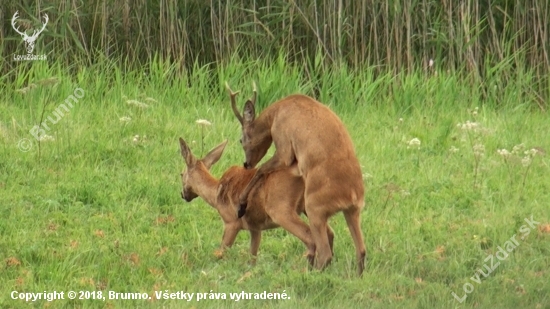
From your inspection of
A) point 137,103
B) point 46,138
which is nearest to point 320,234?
point 46,138

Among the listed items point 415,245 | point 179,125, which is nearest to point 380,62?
point 179,125

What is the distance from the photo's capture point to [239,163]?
1022cm

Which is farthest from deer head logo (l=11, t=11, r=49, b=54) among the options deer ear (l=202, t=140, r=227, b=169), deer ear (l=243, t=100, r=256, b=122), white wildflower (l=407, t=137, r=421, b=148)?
deer ear (l=243, t=100, r=256, b=122)

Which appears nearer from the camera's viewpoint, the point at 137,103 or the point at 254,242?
the point at 254,242

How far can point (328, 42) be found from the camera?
Result: 13.1 metres

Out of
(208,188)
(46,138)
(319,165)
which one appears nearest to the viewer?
(319,165)

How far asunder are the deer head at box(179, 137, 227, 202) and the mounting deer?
716 mm

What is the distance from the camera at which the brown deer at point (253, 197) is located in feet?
24.8

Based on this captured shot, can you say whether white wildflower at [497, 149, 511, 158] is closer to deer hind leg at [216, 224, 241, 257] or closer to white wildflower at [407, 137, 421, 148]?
white wildflower at [407, 137, 421, 148]

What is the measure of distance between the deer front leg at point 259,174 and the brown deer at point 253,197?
3 cm

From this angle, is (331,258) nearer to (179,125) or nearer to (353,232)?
(353,232)

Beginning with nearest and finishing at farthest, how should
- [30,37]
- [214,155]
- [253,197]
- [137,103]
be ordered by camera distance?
[253,197] → [214,155] → [137,103] → [30,37]

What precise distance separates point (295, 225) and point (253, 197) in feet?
1.37

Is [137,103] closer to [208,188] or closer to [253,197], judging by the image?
[208,188]
